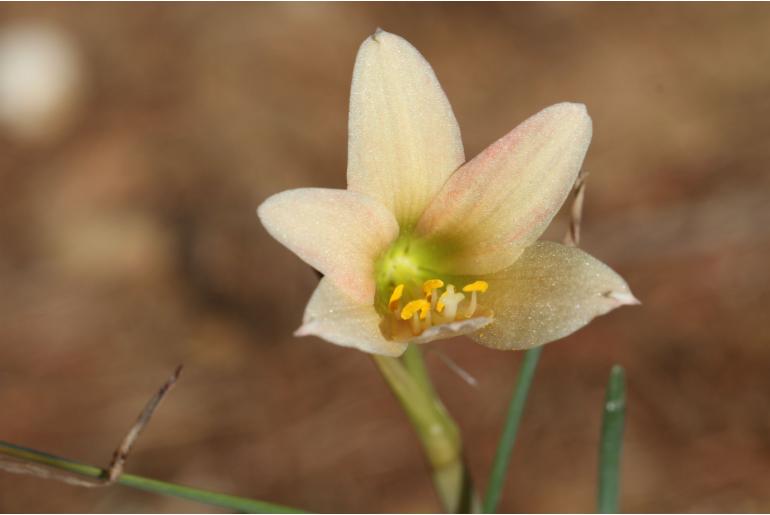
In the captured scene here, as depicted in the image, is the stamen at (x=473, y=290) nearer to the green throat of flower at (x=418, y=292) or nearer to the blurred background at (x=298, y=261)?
the green throat of flower at (x=418, y=292)

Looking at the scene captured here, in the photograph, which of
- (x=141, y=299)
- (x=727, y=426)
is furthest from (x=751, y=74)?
(x=141, y=299)

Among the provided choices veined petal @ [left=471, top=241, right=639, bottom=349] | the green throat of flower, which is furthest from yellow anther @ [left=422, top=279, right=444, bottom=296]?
veined petal @ [left=471, top=241, right=639, bottom=349]

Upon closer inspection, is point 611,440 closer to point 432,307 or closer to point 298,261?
point 432,307

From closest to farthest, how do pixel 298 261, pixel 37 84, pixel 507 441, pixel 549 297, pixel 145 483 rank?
pixel 145 483, pixel 549 297, pixel 507 441, pixel 298 261, pixel 37 84

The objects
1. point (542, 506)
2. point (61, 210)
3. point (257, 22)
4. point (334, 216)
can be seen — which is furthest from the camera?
point (257, 22)

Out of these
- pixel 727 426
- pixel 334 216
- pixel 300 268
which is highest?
pixel 334 216

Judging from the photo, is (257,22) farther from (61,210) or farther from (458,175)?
(458,175)

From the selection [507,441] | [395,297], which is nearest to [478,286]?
[395,297]
